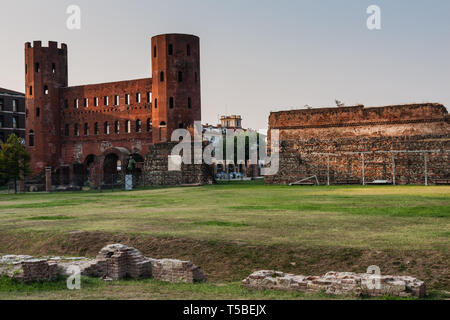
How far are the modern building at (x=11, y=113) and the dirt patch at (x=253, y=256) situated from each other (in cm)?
5923

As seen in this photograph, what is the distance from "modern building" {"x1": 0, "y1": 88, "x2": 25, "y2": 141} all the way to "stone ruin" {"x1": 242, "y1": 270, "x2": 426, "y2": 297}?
65.9 metres

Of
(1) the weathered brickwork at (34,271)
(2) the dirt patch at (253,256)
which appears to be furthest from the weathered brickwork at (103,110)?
(1) the weathered brickwork at (34,271)

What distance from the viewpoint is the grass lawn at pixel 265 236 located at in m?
9.84

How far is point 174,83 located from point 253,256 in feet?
120

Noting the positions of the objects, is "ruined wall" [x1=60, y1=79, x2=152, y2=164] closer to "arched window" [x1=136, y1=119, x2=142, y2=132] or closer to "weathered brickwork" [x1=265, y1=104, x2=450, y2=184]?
"arched window" [x1=136, y1=119, x2=142, y2=132]

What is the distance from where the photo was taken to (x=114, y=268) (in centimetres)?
913

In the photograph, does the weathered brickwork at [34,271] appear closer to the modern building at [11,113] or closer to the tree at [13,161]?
the tree at [13,161]

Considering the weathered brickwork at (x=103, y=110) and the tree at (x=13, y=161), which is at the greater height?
the weathered brickwork at (x=103, y=110)

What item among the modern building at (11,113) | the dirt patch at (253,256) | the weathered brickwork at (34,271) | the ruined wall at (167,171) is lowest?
the dirt patch at (253,256)

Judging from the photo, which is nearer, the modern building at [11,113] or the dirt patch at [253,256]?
the dirt patch at [253,256]

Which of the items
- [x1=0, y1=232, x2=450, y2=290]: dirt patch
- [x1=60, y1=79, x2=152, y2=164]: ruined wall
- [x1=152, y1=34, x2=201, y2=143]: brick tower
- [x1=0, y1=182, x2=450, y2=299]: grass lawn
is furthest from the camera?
[x1=60, y1=79, x2=152, y2=164]: ruined wall

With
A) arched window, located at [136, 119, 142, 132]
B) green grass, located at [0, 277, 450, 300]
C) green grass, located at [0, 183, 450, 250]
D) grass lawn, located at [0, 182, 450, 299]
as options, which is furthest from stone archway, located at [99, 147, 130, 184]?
green grass, located at [0, 277, 450, 300]

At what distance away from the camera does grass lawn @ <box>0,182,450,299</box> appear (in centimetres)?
984

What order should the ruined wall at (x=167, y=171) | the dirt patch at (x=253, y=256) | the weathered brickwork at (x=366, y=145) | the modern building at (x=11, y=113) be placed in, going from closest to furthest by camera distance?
the dirt patch at (x=253, y=256), the weathered brickwork at (x=366, y=145), the ruined wall at (x=167, y=171), the modern building at (x=11, y=113)
